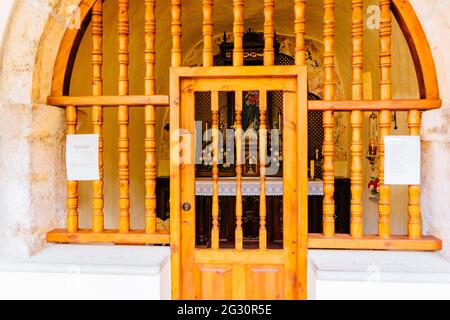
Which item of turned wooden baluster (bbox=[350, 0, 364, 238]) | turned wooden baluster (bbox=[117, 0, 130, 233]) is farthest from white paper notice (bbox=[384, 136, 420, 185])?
turned wooden baluster (bbox=[117, 0, 130, 233])

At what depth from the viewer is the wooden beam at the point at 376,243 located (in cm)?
206

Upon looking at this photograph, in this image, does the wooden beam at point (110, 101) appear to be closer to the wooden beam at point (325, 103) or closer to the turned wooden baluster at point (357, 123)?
the wooden beam at point (325, 103)

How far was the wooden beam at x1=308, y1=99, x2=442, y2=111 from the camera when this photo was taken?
205 centimetres

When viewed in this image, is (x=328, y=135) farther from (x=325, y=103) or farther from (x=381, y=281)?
(x=381, y=281)

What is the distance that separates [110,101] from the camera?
7.19 ft

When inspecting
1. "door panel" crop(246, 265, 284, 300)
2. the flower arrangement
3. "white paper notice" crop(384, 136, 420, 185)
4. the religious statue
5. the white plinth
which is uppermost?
the religious statue

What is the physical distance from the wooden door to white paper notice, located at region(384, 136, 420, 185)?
0.47 m

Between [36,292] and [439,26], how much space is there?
257 cm

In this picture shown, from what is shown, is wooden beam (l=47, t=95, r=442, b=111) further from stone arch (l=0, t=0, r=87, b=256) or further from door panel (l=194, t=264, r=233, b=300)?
door panel (l=194, t=264, r=233, b=300)

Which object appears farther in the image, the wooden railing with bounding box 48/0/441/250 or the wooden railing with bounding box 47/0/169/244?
the wooden railing with bounding box 47/0/169/244

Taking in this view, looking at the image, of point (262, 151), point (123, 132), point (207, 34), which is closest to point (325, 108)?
point (262, 151)

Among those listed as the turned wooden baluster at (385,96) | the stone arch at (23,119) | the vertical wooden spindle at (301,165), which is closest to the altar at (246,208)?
the vertical wooden spindle at (301,165)

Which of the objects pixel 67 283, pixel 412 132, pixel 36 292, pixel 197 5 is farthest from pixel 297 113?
pixel 197 5

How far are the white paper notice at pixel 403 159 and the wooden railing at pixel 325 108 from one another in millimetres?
41
